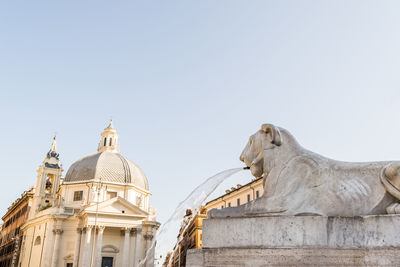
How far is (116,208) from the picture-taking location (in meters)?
46.2

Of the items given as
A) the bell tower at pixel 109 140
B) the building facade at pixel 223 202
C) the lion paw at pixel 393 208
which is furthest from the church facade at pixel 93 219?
the lion paw at pixel 393 208

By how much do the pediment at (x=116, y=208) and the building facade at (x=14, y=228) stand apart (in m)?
27.2

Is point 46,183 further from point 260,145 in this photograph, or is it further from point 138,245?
point 260,145

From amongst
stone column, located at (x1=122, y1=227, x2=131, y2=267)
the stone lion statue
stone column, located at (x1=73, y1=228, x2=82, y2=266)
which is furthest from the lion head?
stone column, located at (x1=73, y1=228, x2=82, y2=266)

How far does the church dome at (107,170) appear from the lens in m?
53.8

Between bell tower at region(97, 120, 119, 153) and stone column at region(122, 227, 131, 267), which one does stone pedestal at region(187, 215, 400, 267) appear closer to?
stone column at region(122, 227, 131, 267)

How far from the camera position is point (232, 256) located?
3555 mm

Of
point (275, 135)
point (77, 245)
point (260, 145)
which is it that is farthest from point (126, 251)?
point (275, 135)

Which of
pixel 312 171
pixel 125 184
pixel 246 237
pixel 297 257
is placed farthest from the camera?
pixel 125 184

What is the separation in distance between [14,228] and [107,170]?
39.3 meters

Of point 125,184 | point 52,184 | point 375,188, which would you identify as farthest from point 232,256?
point 52,184

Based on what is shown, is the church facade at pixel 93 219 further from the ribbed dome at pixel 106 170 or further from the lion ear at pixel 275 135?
the lion ear at pixel 275 135

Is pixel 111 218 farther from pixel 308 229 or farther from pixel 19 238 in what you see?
pixel 308 229

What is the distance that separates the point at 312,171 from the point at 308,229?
684 mm
